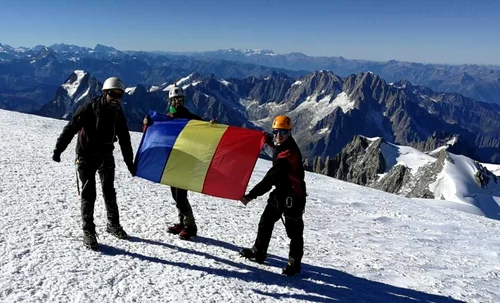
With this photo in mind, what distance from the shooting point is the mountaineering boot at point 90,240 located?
916 cm

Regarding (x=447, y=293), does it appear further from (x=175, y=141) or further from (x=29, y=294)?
(x=29, y=294)

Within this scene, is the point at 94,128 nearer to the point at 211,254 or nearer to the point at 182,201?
the point at 182,201

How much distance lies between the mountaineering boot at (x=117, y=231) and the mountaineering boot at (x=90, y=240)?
0.80 m

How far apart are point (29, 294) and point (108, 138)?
385 centimetres

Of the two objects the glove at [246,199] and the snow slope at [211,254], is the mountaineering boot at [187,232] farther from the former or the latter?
the glove at [246,199]

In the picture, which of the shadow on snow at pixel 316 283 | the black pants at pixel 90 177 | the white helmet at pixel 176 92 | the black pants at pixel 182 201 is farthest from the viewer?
the black pants at pixel 182 201

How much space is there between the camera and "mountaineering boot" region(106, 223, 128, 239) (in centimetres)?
1010

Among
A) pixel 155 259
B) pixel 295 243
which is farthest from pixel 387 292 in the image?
pixel 155 259

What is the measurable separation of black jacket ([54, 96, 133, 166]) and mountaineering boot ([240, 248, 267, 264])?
435 centimetres

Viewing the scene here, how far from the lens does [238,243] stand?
11203 mm

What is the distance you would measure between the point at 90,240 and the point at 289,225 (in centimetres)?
489

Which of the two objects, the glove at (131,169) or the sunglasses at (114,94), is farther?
the glove at (131,169)

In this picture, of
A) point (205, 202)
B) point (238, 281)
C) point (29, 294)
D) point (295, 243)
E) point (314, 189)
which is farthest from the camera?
point (314, 189)

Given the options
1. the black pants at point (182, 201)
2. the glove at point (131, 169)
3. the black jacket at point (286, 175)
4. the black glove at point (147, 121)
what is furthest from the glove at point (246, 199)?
the black glove at point (147, 121)
